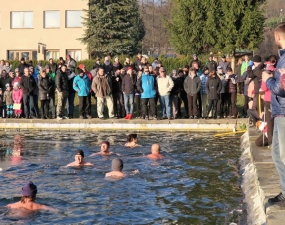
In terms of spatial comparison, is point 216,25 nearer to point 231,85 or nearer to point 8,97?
point 231,85

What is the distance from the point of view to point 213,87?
75.8ft

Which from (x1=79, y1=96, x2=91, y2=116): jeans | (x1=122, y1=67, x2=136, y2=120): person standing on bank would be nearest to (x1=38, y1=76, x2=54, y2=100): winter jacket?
(x1=79, y1=96, x2=91, y2=116): jeans

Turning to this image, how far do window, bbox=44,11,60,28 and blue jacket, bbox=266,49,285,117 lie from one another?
44.2 meters

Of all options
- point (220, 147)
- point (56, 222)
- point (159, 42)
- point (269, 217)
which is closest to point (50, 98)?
point (220, 147)

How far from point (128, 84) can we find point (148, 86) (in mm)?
810

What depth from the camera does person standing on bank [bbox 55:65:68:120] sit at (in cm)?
2417

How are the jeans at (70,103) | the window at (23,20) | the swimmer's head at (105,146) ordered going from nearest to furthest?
the swimmer's head at (105,146) < the jeans at (70,103) < the window at (23,20)

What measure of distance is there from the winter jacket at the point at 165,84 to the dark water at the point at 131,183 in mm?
2993

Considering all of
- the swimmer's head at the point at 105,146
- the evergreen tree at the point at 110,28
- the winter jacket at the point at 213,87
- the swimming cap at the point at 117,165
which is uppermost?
the evergreen tree at the point at 110,28

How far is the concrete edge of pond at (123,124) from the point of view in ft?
75.8

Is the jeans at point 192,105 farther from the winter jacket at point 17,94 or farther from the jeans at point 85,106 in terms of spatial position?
the winter jacket at point 17,94

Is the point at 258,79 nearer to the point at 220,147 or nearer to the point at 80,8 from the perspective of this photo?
the point at 220,147

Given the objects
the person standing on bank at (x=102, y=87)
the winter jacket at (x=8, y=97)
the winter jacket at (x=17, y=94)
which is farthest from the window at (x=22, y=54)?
the person standing on bank at (x=102, y=87)

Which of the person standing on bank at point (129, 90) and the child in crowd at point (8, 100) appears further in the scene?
the child in crowd at point (8, 100)
